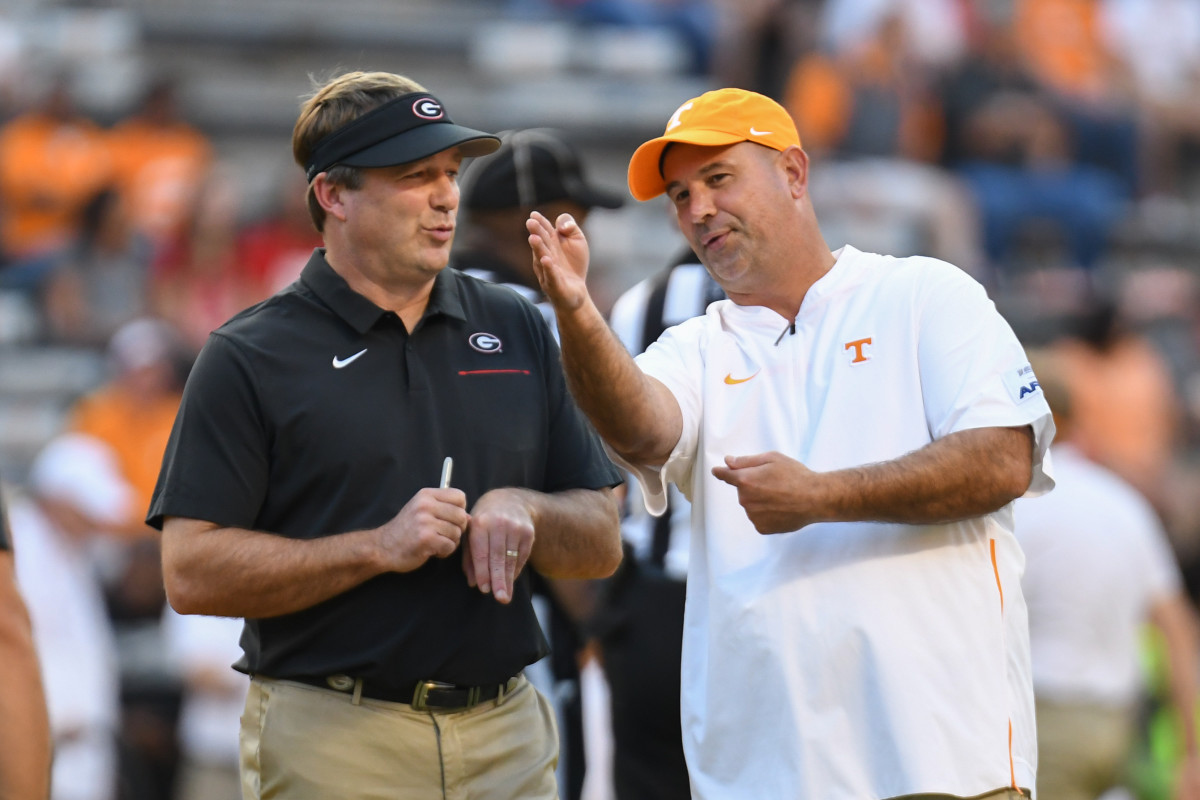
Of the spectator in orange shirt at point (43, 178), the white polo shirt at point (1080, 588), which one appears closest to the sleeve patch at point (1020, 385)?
the white polo shirt at point (1080, 588)

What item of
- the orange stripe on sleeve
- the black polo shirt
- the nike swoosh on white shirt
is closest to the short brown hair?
the black polo shirt

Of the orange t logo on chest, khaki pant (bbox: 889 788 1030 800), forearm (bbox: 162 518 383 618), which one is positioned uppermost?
the orange t logo on chest

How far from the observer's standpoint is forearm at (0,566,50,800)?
2844mm

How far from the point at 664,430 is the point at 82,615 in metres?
4.53

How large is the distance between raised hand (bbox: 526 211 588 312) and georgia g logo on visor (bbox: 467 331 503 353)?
40cm

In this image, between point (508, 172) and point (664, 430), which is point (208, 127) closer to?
point (508, 172)

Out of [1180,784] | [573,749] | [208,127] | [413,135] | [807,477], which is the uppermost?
[208,127]

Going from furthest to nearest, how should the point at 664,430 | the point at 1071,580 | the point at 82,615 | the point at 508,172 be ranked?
the point at 82,615
the point at 1071,580
the point at 508,172
the point at 664,430

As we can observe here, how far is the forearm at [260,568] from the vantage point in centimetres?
327

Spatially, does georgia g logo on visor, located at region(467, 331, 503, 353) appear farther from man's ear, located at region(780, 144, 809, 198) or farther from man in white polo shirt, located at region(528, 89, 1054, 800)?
man's ear, located at region(780, 144, 809, 198)

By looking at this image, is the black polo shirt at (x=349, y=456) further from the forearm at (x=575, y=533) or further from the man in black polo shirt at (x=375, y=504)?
the forearm at (x=575, y=533)

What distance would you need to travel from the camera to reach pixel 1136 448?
10195mm

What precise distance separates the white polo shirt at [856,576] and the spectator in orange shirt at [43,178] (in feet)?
25.5

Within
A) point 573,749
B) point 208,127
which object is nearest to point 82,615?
point 573,749
